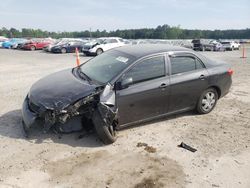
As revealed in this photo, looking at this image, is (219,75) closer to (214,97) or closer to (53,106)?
(214,97)

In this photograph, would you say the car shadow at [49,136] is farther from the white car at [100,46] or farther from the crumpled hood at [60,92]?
the white car at [100,46]

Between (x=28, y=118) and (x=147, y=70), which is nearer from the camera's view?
(x=28, y=118)

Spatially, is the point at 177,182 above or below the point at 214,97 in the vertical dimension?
below

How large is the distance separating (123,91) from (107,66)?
913 millimetres

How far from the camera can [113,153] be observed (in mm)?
4637

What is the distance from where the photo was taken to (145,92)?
527 centimetres

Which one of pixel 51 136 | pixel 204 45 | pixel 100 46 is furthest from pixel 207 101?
pixel 204 45

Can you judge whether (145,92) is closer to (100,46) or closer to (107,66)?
(107,66)

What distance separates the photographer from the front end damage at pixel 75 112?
15.5 ft

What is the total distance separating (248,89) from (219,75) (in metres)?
3.13

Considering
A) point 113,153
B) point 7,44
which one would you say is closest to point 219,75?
point 113,153

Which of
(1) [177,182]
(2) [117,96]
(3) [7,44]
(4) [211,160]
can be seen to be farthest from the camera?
(3) [7,44]

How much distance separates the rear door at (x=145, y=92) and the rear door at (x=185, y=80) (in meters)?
0.21

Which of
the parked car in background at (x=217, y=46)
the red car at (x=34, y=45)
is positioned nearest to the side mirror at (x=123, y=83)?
the red car at (x=34, y=45)
